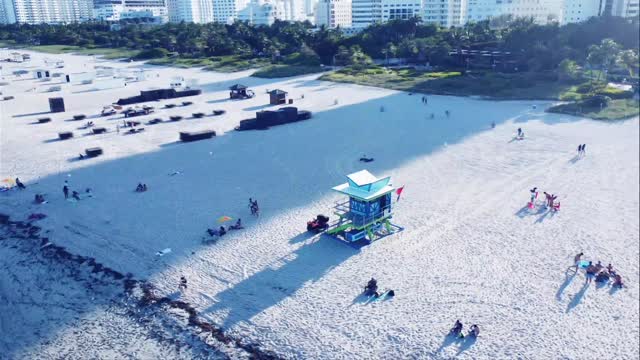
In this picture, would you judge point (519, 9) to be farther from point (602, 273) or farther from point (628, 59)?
point (602, 273)

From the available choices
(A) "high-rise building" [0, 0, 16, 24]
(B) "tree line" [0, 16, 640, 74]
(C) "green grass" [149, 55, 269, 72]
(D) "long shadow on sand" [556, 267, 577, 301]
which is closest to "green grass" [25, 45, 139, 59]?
(B) "tree line" [0, 16, 640, 74]

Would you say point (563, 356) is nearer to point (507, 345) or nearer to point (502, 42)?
point (507, 345)

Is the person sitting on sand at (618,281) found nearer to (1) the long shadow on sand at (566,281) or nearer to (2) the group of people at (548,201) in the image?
(1) the long shadow on sand at (566,281)

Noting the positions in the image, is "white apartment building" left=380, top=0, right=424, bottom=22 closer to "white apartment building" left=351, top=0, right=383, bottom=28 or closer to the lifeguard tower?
"white apartment building" left=351, top=0, right=383, bottom=28

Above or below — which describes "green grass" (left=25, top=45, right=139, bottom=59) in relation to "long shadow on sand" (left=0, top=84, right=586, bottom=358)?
above

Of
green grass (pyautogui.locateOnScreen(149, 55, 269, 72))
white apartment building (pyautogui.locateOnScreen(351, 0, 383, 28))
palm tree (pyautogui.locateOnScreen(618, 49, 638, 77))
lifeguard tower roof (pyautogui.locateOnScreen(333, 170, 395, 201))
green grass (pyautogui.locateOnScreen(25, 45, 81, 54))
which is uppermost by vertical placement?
white apartment building (pyautogui.locateOnScreen(351, 0, 383, 28))

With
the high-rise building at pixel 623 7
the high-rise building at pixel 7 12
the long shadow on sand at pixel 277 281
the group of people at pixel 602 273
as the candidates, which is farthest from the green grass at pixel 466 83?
the high-rise building at pixel 7 12
